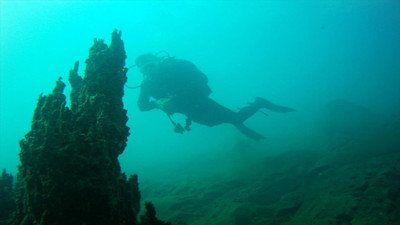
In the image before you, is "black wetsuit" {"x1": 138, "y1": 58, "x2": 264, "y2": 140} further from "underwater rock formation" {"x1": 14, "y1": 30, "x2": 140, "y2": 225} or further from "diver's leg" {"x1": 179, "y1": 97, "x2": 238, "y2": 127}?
"underwater rock formation" {"x1": 14, "y1": 30, "x2": 140, "y2": 225}

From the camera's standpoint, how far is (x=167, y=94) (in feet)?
39.9

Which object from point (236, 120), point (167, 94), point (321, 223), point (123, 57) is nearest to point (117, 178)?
point (123, 57)

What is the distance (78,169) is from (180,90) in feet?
29.6

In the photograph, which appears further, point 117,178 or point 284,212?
point 284,212

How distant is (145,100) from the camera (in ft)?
40.2

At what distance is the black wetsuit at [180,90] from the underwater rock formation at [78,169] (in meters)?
7.46

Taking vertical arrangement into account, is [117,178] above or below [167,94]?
below

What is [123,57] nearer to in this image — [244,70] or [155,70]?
Answer: [155,70]

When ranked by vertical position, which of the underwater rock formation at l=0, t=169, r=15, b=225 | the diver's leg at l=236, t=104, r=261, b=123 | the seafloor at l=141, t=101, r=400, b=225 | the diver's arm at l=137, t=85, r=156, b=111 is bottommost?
the seafloor at l=141, t=101, r=400, b=225

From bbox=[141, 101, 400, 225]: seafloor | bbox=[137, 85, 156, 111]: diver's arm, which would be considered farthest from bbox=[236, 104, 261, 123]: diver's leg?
bbox=[137, 85, 156, 111]: diver's arm

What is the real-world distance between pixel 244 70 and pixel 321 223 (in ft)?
597

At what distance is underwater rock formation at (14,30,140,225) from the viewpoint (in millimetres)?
3004

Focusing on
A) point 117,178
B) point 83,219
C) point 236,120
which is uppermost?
point 236,120

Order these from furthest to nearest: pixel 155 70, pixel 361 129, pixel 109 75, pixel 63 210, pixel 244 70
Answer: pixel 244 70 < pixel 361 129 < pixel 155 70 < pixel 109 75 < pixel 63 210
